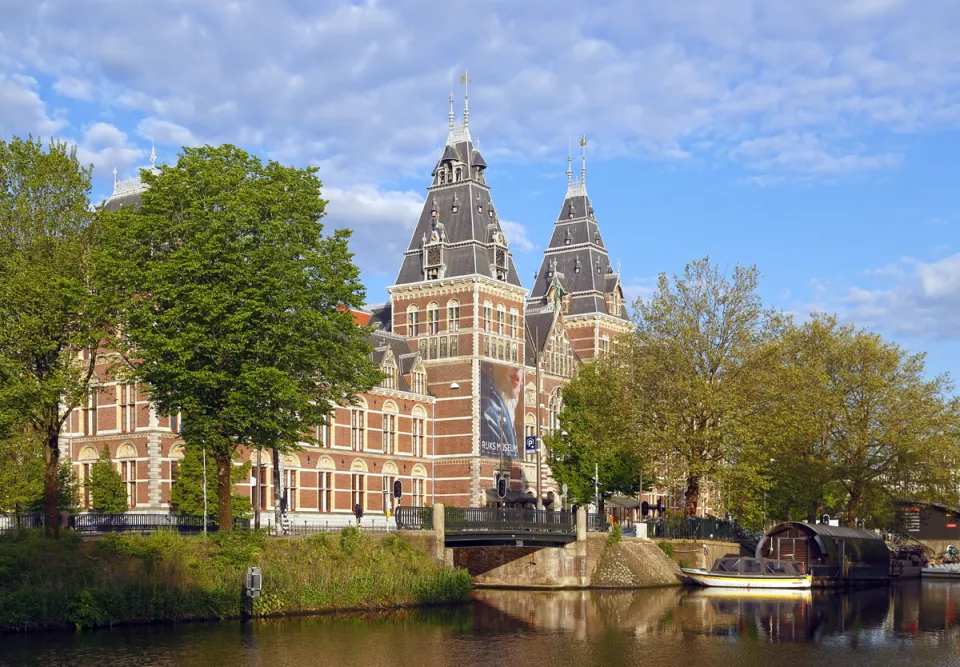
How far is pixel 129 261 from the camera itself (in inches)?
1708

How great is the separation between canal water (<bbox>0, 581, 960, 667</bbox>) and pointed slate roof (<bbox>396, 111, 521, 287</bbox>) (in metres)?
38.4

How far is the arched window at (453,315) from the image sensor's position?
84062 millimetres

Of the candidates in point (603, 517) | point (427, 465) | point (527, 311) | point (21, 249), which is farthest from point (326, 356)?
point (527, 311)

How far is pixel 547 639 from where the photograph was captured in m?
37.4

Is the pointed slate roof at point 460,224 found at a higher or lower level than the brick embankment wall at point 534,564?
higher

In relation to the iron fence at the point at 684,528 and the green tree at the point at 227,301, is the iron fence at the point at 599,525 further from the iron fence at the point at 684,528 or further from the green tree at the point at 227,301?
the green tree at the point at 227,301

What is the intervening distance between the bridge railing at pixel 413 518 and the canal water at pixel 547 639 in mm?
3966

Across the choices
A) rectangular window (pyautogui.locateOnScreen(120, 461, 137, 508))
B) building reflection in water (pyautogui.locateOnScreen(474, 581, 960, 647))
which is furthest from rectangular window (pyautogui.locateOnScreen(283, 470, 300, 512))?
building reflection in water (pyautogui.locateOnScreen(474, 581, 960, 647))

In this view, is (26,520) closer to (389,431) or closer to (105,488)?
(105,488)

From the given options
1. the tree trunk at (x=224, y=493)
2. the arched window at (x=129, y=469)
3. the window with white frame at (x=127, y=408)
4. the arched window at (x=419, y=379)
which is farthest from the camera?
the arched window at (x=419, y=379)

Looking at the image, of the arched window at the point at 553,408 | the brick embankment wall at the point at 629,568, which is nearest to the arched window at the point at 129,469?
the brick embankment wall at the point at 629,568

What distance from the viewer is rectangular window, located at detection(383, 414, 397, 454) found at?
80.2 m

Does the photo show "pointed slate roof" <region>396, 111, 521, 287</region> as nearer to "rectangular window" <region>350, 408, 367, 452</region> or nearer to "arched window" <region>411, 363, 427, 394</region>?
"arched window" <region>411, 363, 427, 394</region>

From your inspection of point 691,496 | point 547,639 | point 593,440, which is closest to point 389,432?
point 593,440
